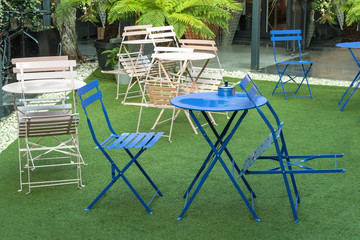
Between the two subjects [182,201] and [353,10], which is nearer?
[182,201]

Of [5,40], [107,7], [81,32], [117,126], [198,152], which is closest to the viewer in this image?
[198,152]

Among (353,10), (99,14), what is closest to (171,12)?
(99,14)

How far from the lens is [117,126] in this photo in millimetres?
6816

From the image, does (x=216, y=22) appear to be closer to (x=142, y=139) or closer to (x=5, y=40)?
(x=5, y=40)

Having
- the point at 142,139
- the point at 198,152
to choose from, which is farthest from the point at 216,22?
the point at 142,139

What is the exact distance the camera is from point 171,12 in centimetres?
948

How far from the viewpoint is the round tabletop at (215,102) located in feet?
12.7

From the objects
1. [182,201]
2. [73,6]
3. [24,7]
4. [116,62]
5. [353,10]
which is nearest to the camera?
[182,201]

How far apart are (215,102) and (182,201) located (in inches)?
34.5

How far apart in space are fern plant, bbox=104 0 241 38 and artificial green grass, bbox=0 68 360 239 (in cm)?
317

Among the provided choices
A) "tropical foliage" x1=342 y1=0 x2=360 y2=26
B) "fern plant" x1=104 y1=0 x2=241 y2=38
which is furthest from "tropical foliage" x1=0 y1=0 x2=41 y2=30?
"tropical foliage" x1=342 y1=0 x2=360 y2=26

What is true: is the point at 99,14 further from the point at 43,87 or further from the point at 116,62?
the point at 43,87

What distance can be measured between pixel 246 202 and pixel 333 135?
257 centimetres

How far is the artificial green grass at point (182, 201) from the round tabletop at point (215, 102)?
82 cm
